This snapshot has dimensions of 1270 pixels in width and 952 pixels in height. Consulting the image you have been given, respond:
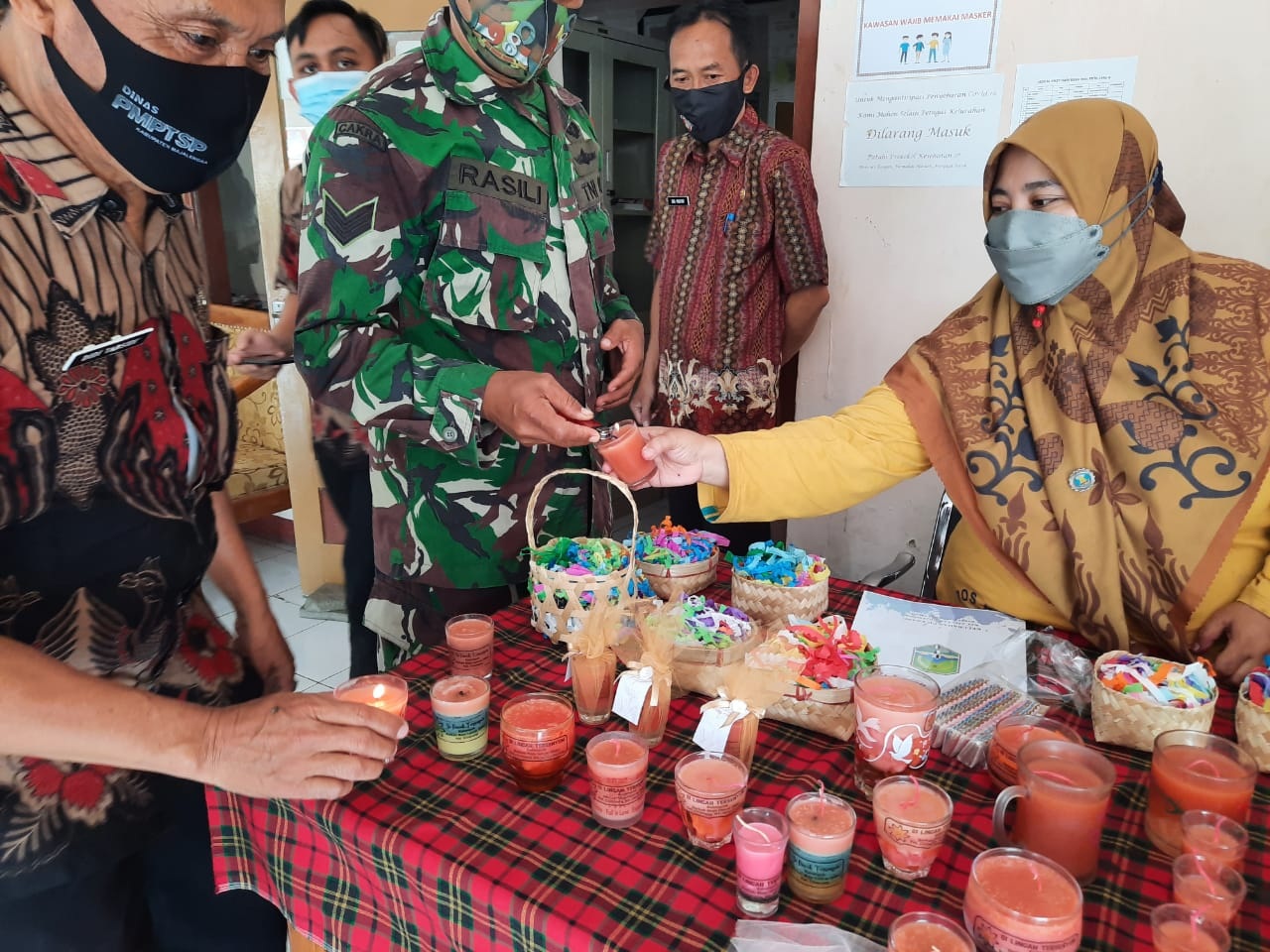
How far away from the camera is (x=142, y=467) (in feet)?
3.77

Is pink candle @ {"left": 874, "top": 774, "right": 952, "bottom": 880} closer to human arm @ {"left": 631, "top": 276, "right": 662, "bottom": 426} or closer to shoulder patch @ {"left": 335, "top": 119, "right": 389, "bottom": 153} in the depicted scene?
shoulder patch @ {"left": 335, "top": 119, "right": 389, "bottom": 153}

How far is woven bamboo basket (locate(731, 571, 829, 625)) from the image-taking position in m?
1.49

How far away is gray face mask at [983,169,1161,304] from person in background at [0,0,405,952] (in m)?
1.28

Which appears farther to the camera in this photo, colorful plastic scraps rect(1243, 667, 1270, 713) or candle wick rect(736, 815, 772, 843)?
colorful plastic scraps rect(1243, 667, 1270, 713)

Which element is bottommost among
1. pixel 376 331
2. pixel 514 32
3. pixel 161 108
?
pixel 376 331

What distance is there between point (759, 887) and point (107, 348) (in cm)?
101

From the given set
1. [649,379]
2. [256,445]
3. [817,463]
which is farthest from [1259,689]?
[256,445]

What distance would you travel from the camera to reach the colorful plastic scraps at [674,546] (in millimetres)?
1635

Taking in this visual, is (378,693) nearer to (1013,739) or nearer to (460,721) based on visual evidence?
(460,721)

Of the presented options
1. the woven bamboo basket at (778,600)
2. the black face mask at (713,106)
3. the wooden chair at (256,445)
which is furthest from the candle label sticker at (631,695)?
the wooden chair at (256,445)

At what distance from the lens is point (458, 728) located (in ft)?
3.75

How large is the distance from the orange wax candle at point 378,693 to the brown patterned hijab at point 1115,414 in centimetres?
108

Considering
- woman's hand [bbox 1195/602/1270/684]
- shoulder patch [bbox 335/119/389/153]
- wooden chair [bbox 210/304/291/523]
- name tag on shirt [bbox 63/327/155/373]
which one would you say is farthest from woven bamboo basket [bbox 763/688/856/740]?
wooden chair [bbox 210/304/291/523]

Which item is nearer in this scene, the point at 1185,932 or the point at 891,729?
the point at 1185,932
